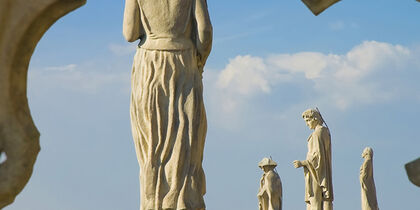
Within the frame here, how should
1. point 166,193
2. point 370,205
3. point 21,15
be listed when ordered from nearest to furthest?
point 21,15 < point 166,193 < point 370,205

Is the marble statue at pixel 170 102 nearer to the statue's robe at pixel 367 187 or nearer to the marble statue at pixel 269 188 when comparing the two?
the marble statue at pixel 269 188

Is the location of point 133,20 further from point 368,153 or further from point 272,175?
point 368,153

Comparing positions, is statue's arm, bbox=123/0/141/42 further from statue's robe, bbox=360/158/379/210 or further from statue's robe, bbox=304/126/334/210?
statue's robe, bbox=360/158/379/210

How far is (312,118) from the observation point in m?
18.5

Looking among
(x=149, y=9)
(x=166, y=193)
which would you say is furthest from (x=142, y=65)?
(x=166, y=193)

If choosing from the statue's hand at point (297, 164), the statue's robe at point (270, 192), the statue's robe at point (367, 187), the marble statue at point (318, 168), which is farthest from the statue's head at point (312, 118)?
the statue's robe at point (367, 187)

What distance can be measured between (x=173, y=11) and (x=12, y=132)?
704cm

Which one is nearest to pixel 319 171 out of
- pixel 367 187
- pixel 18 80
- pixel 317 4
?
pixel 367 187

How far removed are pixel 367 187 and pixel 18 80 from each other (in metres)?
19.3

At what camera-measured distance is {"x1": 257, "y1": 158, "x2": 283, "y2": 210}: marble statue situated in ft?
66.2

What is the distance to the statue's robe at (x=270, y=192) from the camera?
66.1ft

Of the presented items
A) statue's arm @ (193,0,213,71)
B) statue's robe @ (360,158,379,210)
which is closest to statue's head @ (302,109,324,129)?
statue's robe @ (360,158,379,210)

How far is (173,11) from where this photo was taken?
8961mm

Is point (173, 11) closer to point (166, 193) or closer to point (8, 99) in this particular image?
point (166, 193)
